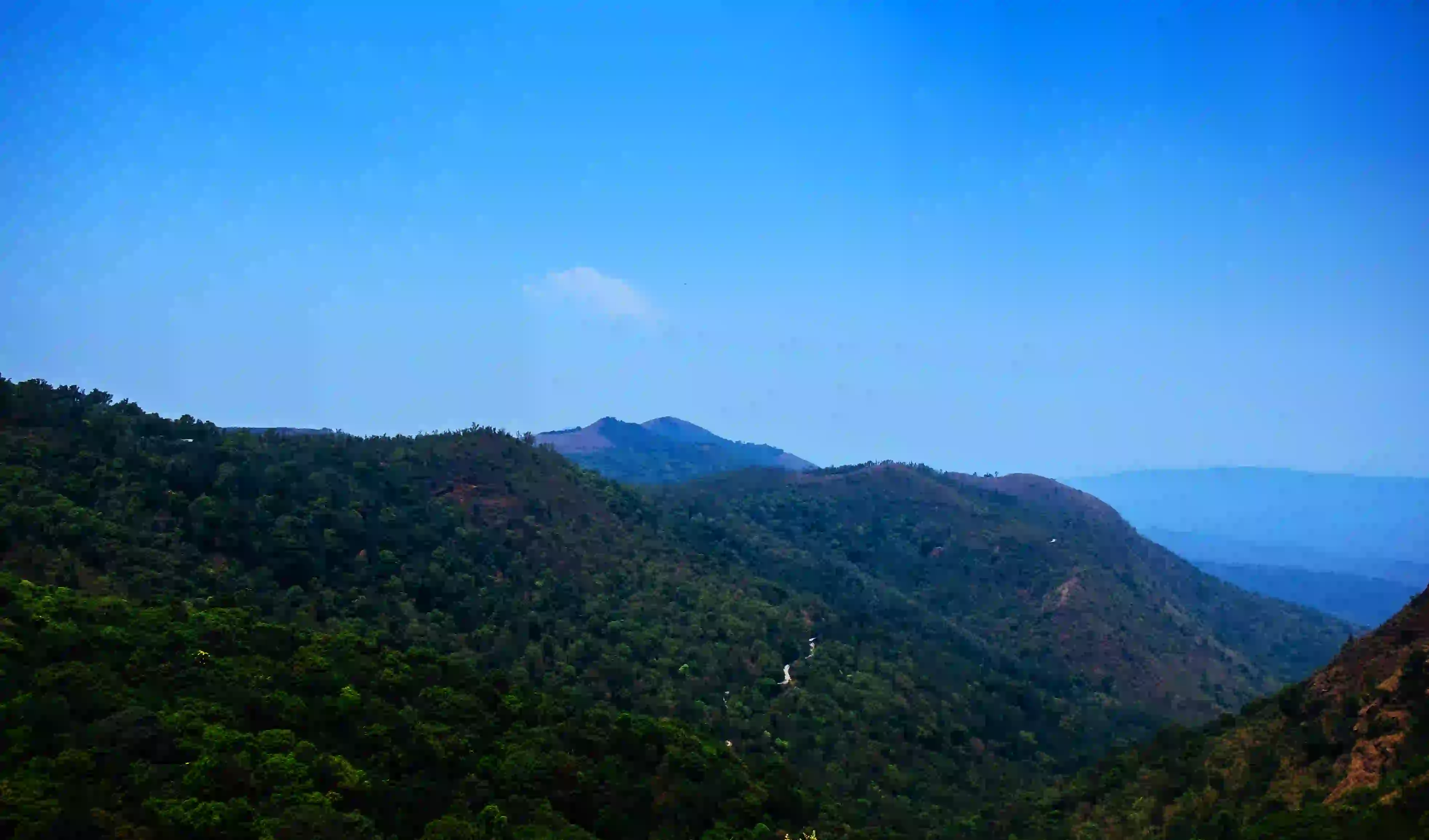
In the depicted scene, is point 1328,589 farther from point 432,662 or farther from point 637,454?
point 432,662

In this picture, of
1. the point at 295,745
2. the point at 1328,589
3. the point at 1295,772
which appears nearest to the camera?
the point at 295,745

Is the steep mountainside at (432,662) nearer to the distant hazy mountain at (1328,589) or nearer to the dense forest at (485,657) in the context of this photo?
the dense forest at (485,657)

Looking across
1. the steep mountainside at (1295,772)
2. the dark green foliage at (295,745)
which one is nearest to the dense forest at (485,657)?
the dark green foliage at (295,745)

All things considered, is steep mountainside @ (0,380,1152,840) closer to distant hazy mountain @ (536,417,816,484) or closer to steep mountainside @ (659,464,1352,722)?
steep mountainside @ (659,464,1352,722)

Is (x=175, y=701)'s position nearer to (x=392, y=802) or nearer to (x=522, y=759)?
(x=392, y=802)

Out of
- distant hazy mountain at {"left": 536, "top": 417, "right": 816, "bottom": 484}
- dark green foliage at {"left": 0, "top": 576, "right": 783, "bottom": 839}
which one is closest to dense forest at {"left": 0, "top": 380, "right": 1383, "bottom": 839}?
dark green foliage at {"left": 0, "top": 576, "right": 783, "bottom": 839}

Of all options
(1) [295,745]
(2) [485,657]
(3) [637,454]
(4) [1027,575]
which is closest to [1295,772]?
(1) [295,745]
